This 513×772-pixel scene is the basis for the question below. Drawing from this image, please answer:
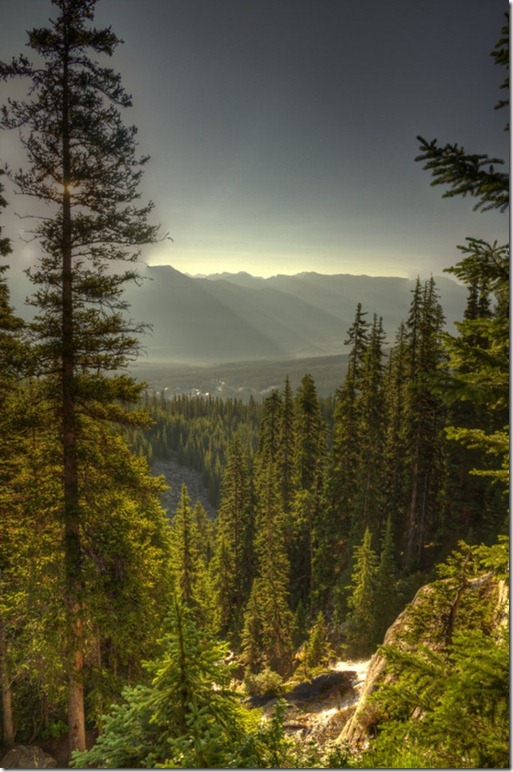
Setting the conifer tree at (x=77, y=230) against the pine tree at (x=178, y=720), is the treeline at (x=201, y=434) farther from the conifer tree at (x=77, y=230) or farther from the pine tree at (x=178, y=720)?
the pine tree at (x=178, y=720)

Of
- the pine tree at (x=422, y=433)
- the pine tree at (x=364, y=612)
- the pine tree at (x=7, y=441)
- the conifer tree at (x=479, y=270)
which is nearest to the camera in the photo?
the conifer tree at (x=479, y=270)

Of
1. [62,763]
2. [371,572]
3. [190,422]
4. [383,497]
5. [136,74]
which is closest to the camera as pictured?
[136,74]

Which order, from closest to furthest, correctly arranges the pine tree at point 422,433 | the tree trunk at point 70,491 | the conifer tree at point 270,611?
the tree trunk at point 70,491 < the pine tree at point 422,433 < the conifer tree at point 270,611

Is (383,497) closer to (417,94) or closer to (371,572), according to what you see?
(371,572)

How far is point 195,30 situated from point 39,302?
18.7 feet

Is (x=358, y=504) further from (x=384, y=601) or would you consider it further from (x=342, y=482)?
(x=384, y=601)

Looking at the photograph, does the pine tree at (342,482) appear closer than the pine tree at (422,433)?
No

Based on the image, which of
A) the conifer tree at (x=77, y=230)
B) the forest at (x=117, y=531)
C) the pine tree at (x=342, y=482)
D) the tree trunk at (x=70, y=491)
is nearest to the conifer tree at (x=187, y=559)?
the forest at (x=117, y=531)

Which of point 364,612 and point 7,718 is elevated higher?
point 7,718

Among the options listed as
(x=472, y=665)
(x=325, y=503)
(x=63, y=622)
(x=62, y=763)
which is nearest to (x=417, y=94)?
(x=472, y=665)

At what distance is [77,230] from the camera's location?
6617 millimetres

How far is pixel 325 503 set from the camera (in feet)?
82.6

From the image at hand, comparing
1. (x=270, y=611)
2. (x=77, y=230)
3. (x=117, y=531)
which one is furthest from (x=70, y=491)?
(x=270, y=611)

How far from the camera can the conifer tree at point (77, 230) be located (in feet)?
20.1
